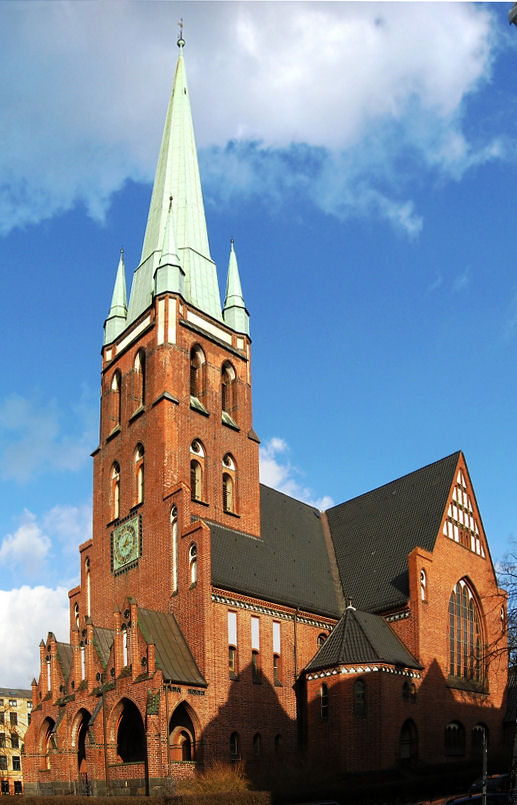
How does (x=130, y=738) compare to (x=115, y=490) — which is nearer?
(x=130, y=738)

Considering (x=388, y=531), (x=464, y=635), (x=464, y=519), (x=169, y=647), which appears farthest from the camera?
(x=388, y=531)

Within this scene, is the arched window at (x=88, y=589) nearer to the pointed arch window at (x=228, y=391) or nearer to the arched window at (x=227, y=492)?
the arched window at (x=227, y=492)

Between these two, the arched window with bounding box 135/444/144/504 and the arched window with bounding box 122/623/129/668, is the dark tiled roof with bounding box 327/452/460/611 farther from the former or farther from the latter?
the arched window with bounding box 122/623/129/668

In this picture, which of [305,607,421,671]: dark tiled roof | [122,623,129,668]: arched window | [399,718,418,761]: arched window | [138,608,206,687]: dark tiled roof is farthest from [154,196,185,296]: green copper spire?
[399,718,418,761]: arched window

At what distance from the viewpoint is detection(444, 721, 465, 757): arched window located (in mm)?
38000

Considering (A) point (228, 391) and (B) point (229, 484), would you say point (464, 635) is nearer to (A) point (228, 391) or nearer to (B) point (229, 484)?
(B) point (229, 484)

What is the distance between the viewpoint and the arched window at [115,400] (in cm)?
4419

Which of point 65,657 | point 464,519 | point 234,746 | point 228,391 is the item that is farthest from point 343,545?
point 65,657

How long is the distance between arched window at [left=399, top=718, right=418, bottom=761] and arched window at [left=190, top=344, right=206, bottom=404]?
59.0 ft

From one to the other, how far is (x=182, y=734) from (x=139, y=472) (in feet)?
41.8

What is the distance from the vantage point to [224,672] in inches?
1363

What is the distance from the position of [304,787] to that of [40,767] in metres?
13.7

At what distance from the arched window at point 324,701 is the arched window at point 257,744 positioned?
2771 mm

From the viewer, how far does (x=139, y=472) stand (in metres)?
41.3
